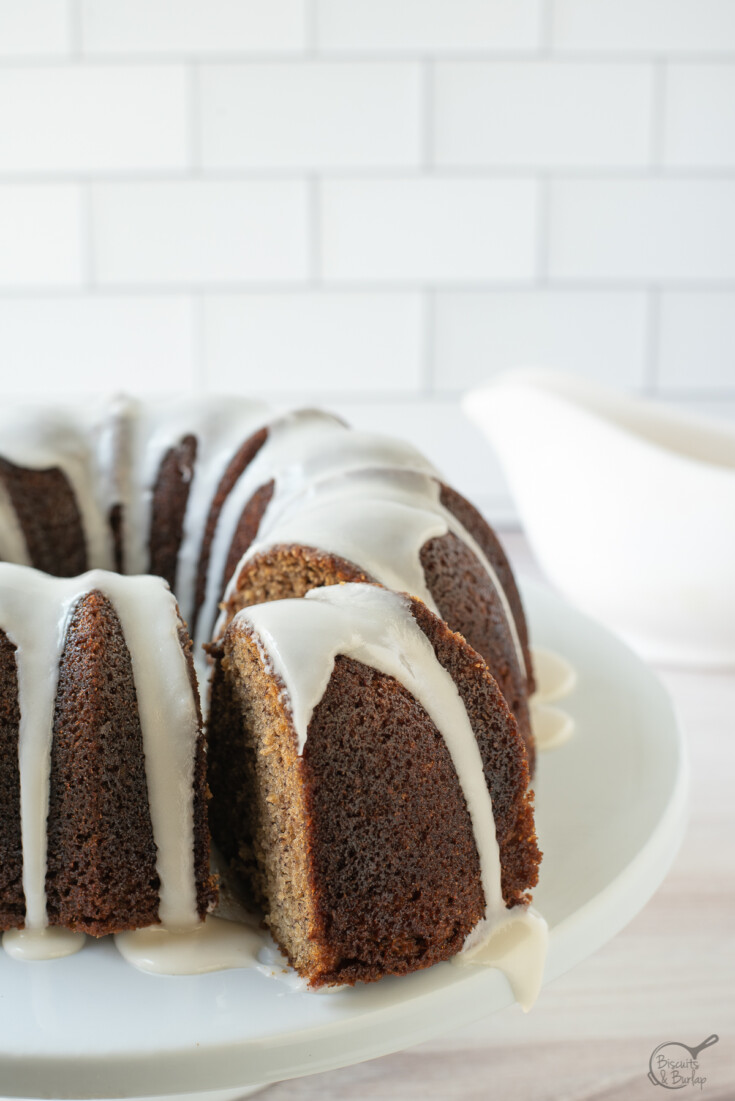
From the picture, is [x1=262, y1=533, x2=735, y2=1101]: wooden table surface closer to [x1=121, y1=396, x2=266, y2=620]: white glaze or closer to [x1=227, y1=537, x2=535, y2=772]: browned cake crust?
[x1=227, y1=537, x2=535, y2=772]: browned cake crust

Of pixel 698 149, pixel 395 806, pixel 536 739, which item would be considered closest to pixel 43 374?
pixel 698 149

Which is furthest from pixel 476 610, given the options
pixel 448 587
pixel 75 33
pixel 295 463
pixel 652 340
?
pixel 75 33

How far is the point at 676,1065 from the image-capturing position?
2.66ft

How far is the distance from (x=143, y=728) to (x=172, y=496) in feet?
1.87

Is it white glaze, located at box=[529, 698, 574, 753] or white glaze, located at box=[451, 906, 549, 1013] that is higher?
white glaze, located at box=[451, 906, 549, 1013]

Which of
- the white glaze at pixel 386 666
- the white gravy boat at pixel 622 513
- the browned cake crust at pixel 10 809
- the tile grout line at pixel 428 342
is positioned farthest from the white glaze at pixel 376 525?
the tile grout line at pixel 428 342

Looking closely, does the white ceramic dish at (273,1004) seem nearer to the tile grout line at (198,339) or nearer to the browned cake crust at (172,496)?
the browned cake crust at (172,496)

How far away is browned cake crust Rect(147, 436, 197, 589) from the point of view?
1.26m

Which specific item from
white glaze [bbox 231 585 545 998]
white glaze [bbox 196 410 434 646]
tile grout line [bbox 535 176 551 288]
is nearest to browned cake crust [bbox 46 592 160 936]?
white glaze [bbox 231 585 545 998]

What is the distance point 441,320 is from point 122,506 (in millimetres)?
989

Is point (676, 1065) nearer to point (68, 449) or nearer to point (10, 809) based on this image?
point (10, 809)

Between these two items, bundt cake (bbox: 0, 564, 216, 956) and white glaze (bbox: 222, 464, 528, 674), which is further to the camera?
white glaze (bbox: 222, 464, 528, 674)

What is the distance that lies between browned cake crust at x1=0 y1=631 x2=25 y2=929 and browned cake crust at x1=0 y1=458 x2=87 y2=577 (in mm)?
516

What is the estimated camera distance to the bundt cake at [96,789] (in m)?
0.72
